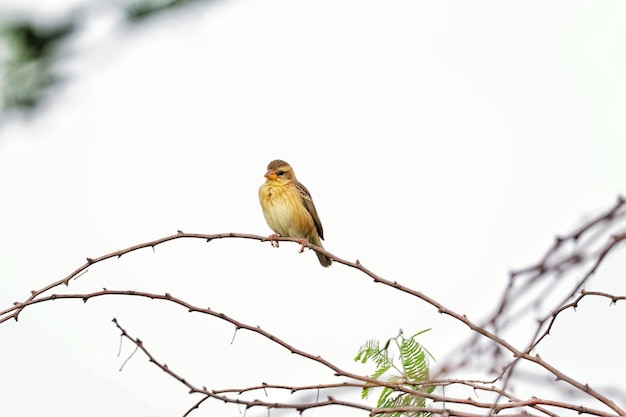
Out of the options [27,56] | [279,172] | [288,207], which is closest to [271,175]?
[279,172]

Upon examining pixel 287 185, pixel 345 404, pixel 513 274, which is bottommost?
pixel 513 274

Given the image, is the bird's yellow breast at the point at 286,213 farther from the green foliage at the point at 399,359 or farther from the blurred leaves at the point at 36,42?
the blurred leaves at the point at 36,42

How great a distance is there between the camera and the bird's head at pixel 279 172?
279 inches

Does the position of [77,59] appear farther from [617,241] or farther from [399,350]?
[399,350]

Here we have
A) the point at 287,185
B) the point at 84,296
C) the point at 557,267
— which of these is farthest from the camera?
the point at 287,185

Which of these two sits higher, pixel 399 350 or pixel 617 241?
pixel 399 350

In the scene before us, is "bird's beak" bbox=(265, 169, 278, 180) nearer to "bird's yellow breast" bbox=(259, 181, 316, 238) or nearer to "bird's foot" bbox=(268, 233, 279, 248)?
"bird's yellow breast" bbox=(259, 181, 316, 238)

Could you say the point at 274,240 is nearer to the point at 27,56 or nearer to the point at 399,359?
the point at 399,359

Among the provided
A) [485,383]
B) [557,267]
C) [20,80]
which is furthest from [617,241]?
[485,383]

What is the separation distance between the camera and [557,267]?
4.85 ft

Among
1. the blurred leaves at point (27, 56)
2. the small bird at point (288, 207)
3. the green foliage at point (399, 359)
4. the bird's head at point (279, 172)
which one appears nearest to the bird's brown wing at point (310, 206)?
the small bird at point (288, 207)

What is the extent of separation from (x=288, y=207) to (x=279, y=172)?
0.43m

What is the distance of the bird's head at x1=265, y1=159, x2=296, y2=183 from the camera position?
7.10 metres

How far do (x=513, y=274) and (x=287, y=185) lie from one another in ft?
18.4
